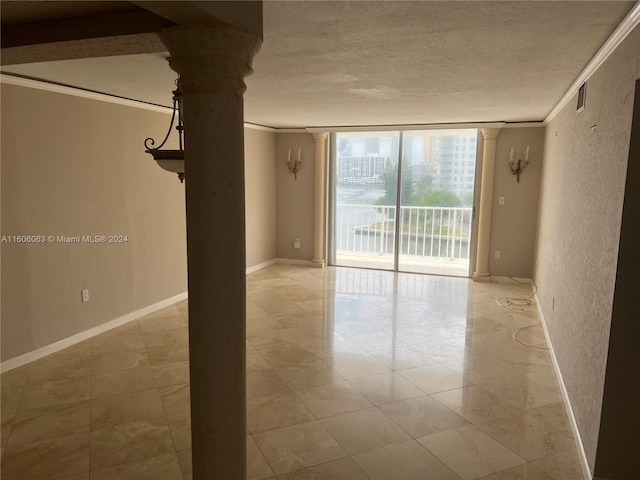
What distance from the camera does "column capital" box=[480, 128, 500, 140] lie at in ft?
19.9

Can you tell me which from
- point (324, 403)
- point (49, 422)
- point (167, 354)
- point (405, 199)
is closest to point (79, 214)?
point (167, 354)

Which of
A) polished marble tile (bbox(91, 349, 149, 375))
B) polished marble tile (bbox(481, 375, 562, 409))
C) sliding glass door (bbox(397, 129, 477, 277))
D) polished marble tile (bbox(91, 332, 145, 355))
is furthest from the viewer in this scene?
sliding glass door (bbox(397, 129, 477, 277))

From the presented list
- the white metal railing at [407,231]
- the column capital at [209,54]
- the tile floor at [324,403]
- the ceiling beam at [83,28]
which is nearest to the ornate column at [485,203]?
the white metal railing at [407,231]

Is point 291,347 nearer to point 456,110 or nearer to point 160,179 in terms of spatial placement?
point 160,179

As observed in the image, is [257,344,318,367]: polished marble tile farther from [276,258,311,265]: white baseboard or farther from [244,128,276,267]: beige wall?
[276,258,311,265]: white baseboard

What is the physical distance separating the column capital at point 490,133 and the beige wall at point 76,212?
398cm

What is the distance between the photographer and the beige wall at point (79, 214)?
3.46 meters

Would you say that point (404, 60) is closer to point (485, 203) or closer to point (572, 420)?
point (572, 420)

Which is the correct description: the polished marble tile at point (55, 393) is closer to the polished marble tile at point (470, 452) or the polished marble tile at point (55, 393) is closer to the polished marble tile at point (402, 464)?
the polished marble tile at point (402, 464)

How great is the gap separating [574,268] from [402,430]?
4.99 feet

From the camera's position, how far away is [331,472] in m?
2.37

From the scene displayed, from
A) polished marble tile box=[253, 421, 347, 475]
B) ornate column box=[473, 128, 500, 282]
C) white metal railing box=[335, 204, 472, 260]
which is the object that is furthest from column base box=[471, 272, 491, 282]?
polished marble tile box=[253, 421, 347, 475]

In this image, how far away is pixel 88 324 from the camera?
418 cm

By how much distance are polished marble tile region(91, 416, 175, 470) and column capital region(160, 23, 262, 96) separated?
6.51ft
